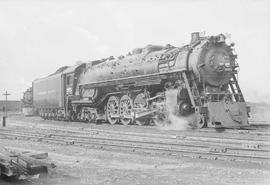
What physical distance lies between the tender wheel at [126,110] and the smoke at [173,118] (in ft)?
8.24

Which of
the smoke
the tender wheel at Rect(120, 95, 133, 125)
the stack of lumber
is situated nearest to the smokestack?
the smoke

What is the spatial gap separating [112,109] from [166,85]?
4.16 meters

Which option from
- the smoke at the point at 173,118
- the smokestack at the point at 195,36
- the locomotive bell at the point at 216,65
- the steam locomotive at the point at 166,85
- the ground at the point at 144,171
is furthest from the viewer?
the smokestack at the point at 195,36

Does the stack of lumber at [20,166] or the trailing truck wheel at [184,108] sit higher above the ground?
the trailing truck wheel at [184,108]

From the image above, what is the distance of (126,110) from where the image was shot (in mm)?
18219

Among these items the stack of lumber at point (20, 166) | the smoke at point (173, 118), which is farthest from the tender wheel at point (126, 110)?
the stack of lumber at point (20, 166)

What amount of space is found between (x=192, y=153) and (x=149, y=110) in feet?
25.7

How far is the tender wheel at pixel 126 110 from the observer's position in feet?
58.8

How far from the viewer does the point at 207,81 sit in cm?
1506

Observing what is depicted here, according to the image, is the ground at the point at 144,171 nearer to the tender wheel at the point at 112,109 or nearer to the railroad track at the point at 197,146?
the railroad track at the point at 197,146

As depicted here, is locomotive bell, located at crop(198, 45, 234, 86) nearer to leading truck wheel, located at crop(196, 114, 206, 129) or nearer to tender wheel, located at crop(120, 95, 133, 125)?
leading truck wheel, located at crop(196, 114, 206, 129)

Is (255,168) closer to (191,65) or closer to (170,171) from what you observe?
(170,171)

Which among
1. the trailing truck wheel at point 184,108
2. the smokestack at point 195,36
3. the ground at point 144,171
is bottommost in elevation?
the ground at point 144,171

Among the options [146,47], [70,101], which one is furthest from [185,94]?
[70,101]
